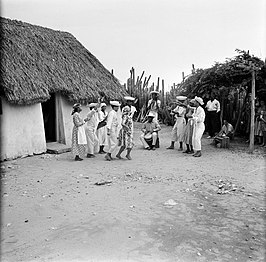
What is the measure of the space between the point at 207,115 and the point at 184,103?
10.7 feet

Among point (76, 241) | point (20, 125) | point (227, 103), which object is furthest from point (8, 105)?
point (227, 103)

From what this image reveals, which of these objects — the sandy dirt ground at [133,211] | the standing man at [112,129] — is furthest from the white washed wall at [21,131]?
the standing man at [112,129]

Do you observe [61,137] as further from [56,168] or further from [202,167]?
[202,167]

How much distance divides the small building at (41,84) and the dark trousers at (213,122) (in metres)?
3.50

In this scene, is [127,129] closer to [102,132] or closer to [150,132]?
[102,132]

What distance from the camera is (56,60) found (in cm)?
1138

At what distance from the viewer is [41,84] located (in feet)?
32.3

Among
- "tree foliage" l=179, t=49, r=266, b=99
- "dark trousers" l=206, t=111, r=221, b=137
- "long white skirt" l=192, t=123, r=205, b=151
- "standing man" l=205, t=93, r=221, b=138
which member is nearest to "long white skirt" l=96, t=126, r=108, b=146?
"long white skirt" l=192, t=123, r=205, b=151

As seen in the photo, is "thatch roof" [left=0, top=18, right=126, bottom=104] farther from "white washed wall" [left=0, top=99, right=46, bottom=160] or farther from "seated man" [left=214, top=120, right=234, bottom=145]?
"seated man" [left=214, top=120, right=234, bottom=145]

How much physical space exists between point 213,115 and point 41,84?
6.70m

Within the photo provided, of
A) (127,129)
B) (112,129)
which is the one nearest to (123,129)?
(127,129)

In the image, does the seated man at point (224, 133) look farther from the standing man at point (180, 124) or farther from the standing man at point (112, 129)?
the standing man at point (112, 129)

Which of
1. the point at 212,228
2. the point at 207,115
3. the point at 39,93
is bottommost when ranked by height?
the point at 212,228

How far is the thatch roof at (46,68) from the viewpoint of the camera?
9.28m
